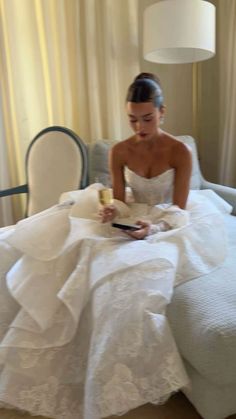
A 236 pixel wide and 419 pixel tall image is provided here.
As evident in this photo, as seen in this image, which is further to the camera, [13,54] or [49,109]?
[49,109]

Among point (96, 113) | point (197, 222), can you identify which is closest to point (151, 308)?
point (197, 222)

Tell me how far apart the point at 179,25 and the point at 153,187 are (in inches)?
36.0

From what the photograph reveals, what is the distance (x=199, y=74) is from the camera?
2691 mm

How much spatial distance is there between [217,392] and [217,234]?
0.52 m

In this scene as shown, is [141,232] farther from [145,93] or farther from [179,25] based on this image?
[179,25]

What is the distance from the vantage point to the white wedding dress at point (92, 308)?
1049mm

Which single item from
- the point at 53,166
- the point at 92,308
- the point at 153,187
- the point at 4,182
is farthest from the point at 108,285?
the point at 4,182

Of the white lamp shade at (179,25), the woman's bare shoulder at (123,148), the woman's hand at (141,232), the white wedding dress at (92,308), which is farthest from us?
the white lamp shade at (179,25)

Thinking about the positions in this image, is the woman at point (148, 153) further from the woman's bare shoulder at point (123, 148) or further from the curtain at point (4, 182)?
the curtain at point (4, 182)

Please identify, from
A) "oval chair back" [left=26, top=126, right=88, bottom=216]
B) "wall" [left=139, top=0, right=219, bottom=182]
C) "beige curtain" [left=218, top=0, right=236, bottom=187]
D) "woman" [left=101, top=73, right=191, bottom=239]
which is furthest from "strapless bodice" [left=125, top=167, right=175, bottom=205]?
Result: "wall" [left=139, top=0, right=219, bottom=182]

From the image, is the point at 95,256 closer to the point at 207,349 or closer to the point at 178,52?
the point at 207,349

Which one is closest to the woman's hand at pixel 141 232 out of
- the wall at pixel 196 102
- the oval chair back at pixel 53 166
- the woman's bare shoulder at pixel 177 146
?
the woman's bare shoulder at pixel 177 146

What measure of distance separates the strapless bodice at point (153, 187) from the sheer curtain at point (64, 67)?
827 mm

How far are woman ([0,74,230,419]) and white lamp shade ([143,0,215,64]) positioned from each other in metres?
0.58
